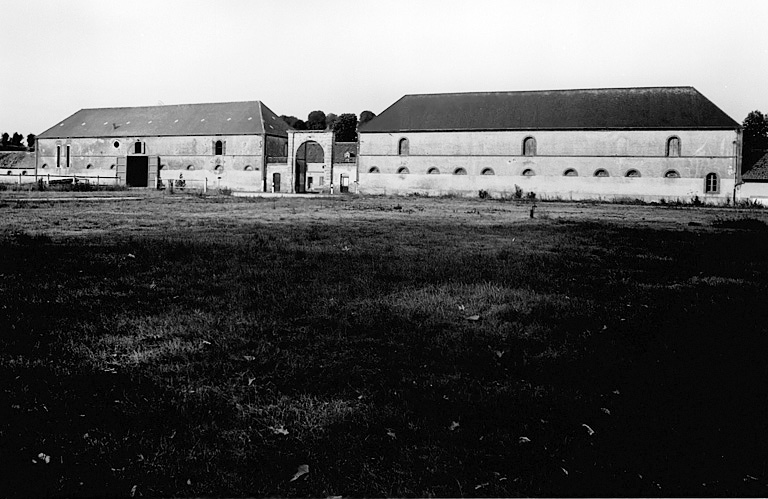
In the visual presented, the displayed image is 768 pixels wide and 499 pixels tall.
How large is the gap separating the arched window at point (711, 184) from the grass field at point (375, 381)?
40510 mm

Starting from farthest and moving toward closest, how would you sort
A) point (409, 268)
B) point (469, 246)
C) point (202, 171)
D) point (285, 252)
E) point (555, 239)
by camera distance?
1. point (202, 171)
2. point (555, 239)
3. point (469, 246)
4. point (285, 252)
5. point (409, 268)

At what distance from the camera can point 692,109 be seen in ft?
148

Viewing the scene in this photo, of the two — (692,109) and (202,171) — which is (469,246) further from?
(202,171)

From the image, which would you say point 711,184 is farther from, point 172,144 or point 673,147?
point 172,144

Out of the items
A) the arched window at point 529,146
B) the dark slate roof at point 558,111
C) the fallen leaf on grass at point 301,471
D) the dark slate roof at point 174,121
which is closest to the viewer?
the fallen leaf on grass at point 301,471

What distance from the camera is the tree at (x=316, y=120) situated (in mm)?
115300

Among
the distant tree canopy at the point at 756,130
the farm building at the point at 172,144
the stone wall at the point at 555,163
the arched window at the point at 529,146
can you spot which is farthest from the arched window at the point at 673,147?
the distant tree canopy at the point at 756,130

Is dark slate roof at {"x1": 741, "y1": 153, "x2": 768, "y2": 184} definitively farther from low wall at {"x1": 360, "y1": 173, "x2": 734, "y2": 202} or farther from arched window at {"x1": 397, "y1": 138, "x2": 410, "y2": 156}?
arched window at {"x1": 397, "y1": 138, "x2": 410, "y2": 156}

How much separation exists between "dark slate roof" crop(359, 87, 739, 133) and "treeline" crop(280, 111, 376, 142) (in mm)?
37551

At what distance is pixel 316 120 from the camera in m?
118

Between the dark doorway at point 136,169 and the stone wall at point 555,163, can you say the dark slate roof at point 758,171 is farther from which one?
the dark doorway at point 136,169

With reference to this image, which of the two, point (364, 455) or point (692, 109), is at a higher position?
point (692, 109)

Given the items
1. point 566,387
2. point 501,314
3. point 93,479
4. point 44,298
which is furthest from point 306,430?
point 44,298

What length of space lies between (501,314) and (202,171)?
191ft
